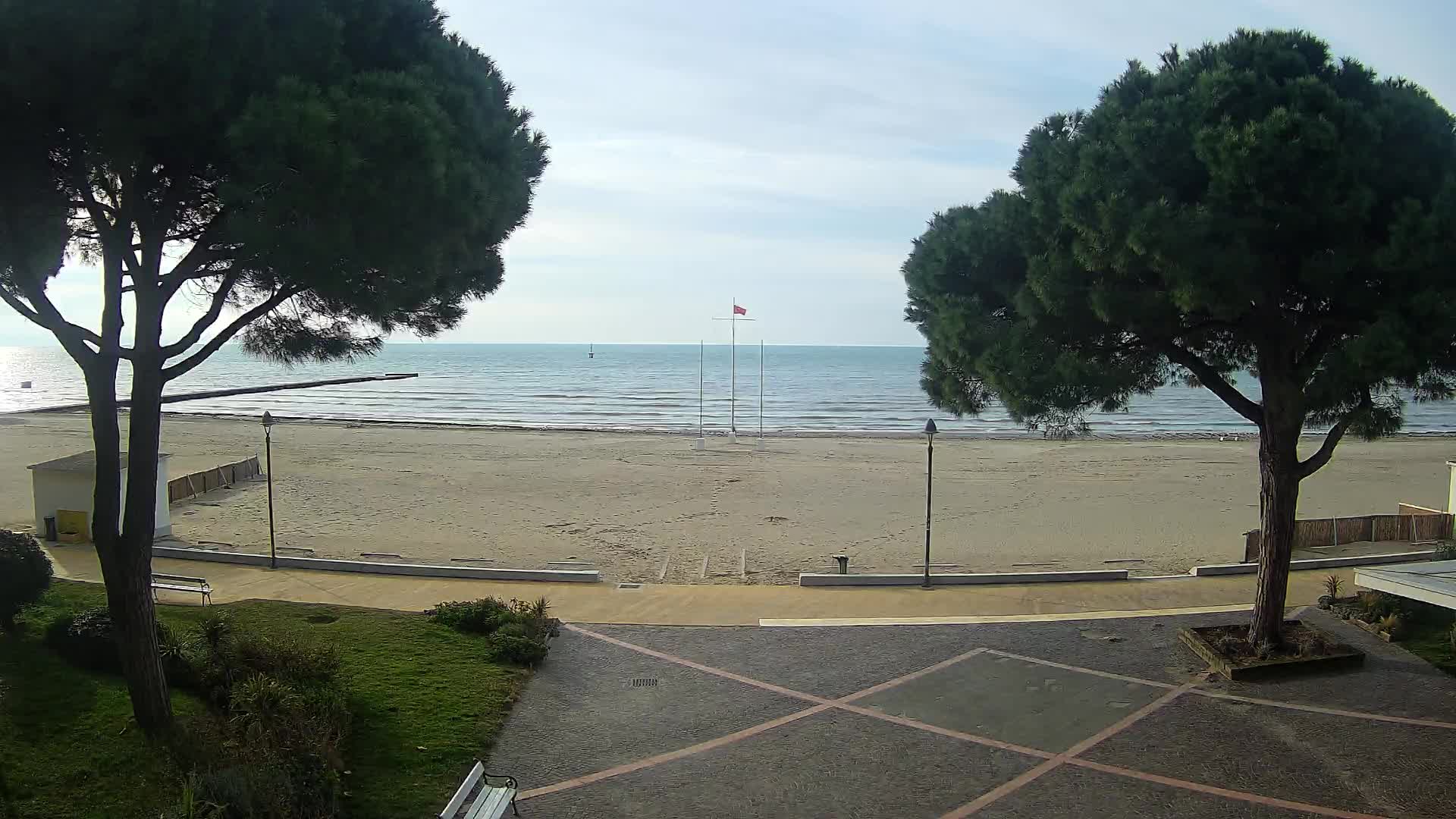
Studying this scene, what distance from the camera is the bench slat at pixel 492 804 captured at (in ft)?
22.7

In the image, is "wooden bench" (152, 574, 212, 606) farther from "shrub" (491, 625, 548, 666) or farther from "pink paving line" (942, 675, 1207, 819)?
"pink paving line" (942, 675, 1207, 819)

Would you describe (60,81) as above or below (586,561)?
above

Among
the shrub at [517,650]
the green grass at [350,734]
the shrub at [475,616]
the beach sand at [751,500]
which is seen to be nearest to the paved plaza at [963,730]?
the shrub at [517,650]

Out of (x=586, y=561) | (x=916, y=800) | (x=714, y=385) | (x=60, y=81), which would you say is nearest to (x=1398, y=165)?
(x=916, y=800)

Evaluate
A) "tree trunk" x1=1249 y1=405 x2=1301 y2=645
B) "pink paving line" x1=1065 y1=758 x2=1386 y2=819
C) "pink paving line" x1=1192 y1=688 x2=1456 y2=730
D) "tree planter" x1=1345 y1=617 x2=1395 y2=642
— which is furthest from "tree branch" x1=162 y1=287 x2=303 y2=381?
"tree planter" x1=1345 y1=617 x2=1395 y2=642

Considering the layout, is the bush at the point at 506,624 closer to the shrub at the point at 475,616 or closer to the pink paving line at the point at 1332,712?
the shrub at the point at 475,616

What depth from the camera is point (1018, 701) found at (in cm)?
1020

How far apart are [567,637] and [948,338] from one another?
6386 millimetres

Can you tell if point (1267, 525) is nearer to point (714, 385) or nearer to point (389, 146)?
point (389, 146)

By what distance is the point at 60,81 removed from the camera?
20.3ft

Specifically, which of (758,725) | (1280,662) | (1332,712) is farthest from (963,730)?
(1280,662)

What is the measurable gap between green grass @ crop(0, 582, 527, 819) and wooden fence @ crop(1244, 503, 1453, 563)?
53.8ft

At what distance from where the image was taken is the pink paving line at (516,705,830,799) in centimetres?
802

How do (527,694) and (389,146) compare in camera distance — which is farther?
(527,694)
